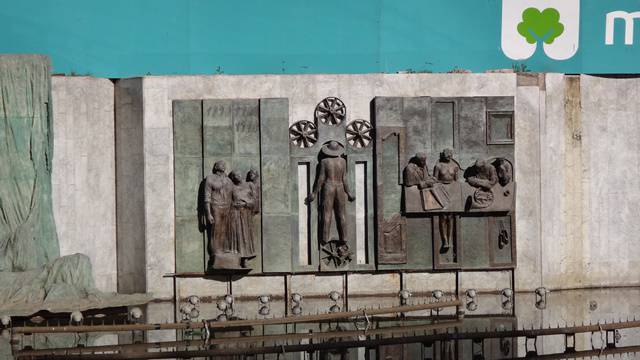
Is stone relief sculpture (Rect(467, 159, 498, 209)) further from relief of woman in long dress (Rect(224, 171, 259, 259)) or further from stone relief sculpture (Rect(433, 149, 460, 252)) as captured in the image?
relief of woman in long dress (Rect(224, 171, 259, 259))

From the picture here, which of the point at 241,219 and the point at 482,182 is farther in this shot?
the point at 482,182

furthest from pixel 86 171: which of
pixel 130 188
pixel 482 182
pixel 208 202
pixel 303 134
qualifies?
pixel 482 182

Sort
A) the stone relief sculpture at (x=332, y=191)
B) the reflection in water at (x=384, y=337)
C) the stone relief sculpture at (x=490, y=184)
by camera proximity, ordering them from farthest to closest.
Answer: the stone relief sculpture at (x=490, y=184) < the stone relief sculpture at (x=332, y=191) < the reflection in water at (x=384, y=337)

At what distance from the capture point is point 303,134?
21406 mm

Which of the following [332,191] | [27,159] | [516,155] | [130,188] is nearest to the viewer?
[27,159]

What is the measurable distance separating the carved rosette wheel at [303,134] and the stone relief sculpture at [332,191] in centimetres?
22

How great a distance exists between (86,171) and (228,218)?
227cm

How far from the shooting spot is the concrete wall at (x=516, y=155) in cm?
2141

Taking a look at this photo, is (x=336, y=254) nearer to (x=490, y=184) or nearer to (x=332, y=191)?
(x=332, y=191)

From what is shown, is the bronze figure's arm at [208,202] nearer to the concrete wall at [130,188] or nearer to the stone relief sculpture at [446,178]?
the concrete wall at [130,188]

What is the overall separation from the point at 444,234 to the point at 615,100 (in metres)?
3.48

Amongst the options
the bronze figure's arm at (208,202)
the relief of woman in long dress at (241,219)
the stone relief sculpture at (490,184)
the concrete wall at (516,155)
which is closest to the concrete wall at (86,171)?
the concrete wall at (516,155)

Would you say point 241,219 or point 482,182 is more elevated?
point 482,182

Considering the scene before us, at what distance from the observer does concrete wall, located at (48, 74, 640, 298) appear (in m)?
21.4
